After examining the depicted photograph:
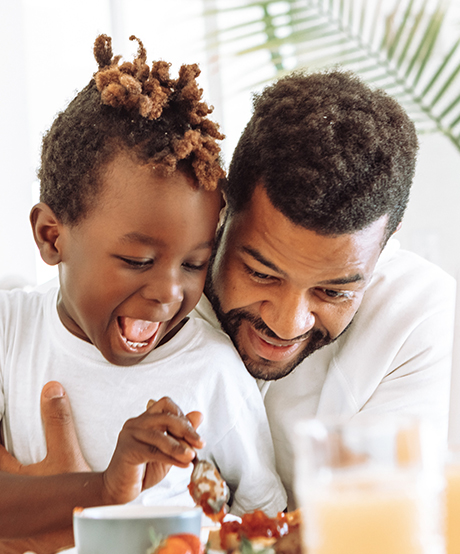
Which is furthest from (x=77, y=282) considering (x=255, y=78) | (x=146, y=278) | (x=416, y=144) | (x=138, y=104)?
(x=255, y=78)

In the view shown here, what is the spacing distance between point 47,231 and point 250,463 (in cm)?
55

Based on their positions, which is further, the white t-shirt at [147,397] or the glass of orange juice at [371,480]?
the white t-shirt at [147,397]

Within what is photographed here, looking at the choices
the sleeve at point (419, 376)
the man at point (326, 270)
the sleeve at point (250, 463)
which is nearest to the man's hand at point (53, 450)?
the sleeve at point (250, 463)

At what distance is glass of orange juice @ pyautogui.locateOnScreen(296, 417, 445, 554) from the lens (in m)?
0.43

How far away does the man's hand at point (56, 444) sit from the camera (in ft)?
3.74

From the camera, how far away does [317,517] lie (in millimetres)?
460

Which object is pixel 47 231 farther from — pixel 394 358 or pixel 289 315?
pixel 394 358

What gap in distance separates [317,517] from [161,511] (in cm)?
29

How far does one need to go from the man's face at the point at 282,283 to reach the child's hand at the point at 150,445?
38 centimetres

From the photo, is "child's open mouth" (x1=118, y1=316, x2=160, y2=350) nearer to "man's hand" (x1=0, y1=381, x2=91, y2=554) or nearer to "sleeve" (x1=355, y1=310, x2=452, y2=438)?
"man's hand" (x1=0, y1=381, x2=91, y2=554)

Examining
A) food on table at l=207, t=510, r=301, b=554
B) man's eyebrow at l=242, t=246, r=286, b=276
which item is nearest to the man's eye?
man's eyebrow at l=242, t=246, r=286, b=276

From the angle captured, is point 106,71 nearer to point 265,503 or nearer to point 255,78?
point 265,503

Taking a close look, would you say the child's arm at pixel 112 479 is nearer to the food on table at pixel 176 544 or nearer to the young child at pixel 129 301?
the young child at pixel 129 301

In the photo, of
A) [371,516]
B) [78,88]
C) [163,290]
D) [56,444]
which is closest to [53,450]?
[56,444]
